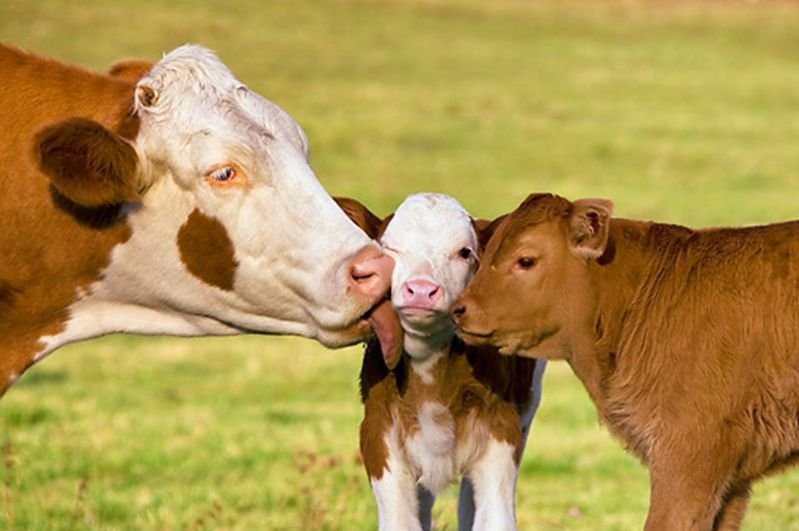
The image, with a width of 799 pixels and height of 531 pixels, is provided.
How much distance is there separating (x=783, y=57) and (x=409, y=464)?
4013 cm

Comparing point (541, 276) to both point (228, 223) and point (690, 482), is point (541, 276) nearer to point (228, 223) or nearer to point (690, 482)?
point (690, 482)

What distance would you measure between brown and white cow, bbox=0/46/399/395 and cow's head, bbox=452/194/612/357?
61cm

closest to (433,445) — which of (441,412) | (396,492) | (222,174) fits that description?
(441,412)

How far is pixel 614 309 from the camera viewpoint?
7141mm

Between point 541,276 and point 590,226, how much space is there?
0.29m

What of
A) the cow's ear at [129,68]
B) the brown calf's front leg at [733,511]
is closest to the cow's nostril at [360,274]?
the cow's ear at [129,68]

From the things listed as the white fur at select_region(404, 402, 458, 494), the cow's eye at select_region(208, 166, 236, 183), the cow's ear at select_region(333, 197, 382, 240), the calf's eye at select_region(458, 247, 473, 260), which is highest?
the cow's ear at select_region(333, 197, 382, 240)

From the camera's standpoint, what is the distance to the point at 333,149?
34.1 metres

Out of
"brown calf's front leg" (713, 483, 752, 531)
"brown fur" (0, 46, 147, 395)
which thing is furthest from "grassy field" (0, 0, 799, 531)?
"brown fur" (0, 46, 147, 395)

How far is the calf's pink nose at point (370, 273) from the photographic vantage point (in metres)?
6.18

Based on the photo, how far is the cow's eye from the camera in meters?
6.41

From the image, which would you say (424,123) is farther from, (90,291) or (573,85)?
(90,291)

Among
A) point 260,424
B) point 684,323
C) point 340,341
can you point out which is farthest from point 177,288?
point 260,424

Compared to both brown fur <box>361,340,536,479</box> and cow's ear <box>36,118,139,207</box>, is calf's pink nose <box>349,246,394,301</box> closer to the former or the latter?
brown fur <box>361,340,536,479</box>
